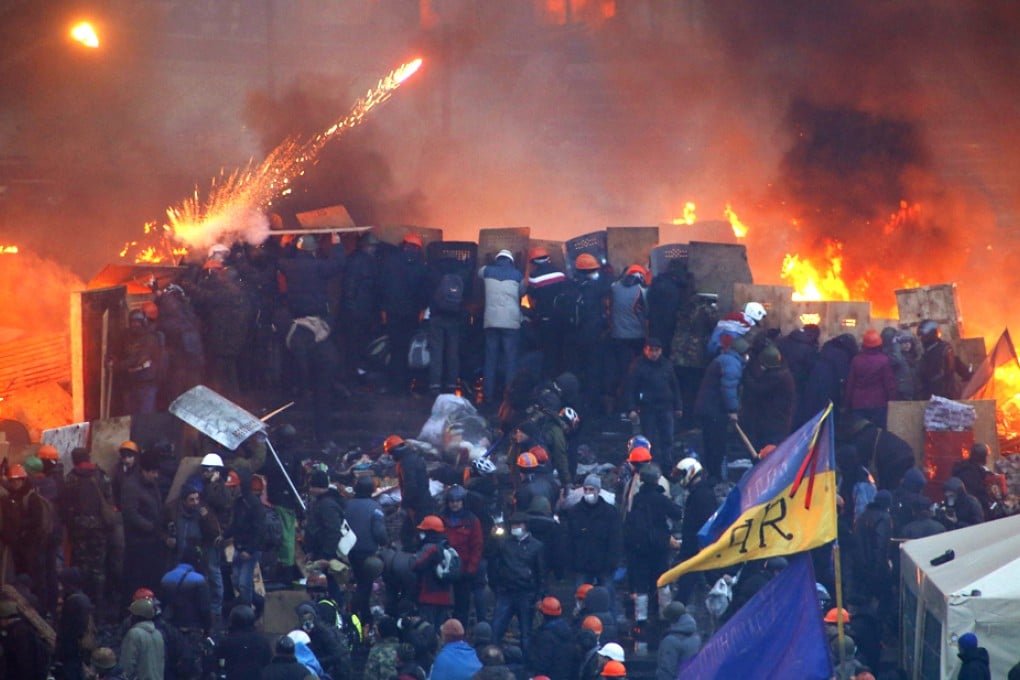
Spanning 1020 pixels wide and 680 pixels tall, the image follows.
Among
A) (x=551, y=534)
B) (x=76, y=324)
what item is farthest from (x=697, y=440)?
(x=76, y=324)

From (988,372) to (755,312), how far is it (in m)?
2.34

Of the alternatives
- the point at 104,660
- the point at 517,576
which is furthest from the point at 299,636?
the point at 517,576

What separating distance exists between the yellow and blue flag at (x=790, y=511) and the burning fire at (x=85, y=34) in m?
16.5

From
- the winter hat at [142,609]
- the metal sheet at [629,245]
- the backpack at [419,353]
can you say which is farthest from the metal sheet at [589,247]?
the winter hat at [142,609]

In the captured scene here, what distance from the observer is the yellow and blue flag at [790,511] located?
9633 millimetres

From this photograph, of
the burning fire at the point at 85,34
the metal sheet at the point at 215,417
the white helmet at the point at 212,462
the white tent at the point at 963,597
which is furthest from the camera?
the burning fire at the point at 85,34

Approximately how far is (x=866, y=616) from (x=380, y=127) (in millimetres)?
15024

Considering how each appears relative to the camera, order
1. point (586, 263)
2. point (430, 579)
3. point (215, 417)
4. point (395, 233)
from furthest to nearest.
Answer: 1. point (395, 233)
2. point (586, 263)
3. point (215, 417)
4. point (430, 579)

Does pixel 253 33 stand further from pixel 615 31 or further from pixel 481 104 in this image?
pixel 615 31

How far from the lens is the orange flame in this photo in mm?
23969

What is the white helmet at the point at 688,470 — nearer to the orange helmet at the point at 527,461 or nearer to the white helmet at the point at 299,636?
the orange helmet at the point at 527,461

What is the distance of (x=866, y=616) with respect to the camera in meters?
11.9

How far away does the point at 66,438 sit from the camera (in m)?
14.8

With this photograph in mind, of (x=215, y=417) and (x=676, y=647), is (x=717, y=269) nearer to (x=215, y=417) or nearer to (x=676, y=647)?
(x=215, y=417)
